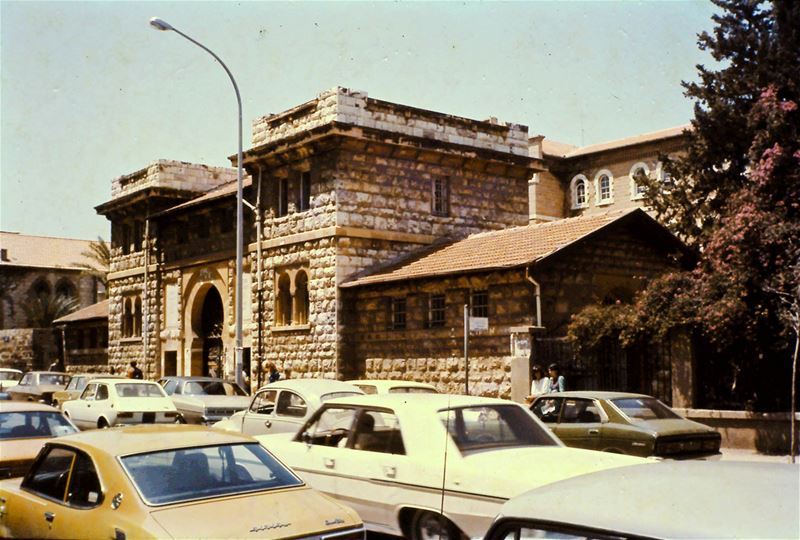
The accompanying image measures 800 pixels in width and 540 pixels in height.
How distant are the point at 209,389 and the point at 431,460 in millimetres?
13786

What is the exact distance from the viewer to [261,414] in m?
13.8

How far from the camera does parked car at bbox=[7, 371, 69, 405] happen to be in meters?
25.6

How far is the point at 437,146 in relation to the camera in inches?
1148

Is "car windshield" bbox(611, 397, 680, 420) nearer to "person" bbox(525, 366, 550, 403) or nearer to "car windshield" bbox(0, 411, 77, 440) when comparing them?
"person" bbox(525, 366, 550, 403)

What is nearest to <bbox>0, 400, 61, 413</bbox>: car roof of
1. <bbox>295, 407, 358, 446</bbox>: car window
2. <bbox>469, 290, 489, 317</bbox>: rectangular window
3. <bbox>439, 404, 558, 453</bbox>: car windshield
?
<bbox>295, 407, 358, 446</bbox>: car window

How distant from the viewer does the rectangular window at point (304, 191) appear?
28812 mm

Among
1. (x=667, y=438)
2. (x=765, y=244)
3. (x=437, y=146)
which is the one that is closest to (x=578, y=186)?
(x=437, y=146)

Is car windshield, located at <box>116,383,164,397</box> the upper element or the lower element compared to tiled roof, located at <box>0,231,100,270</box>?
lower

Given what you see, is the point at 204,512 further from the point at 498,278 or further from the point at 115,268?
the point at 115,268

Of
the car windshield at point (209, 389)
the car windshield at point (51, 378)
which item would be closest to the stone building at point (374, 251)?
the car windshield at point (209, 389)

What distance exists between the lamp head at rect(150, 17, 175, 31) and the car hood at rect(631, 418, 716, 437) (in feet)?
56.6

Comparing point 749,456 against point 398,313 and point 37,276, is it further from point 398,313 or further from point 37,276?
point 37,276

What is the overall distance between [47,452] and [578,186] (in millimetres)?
49820

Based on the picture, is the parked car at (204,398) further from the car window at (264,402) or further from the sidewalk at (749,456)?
the sidewalk at (749,456)
